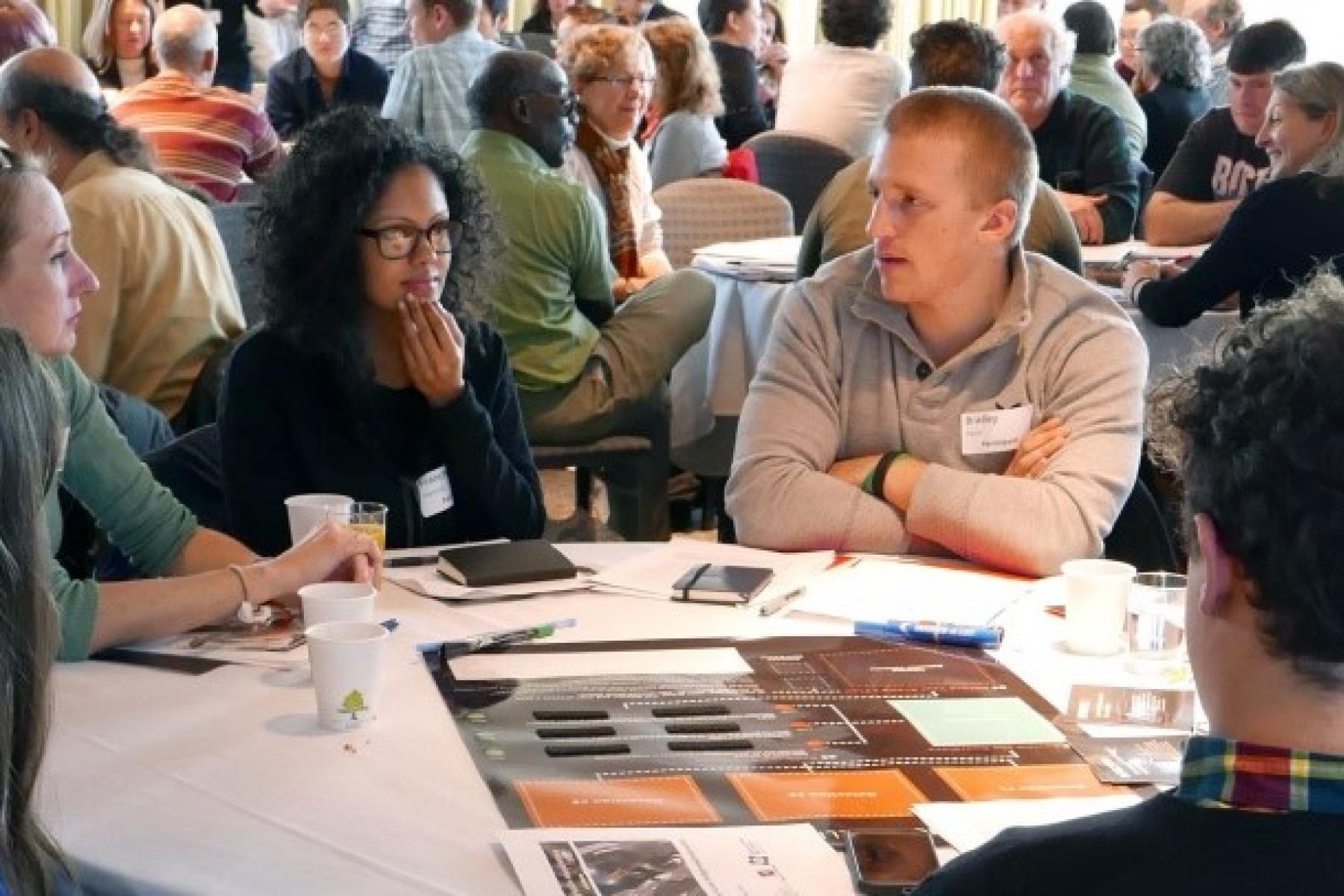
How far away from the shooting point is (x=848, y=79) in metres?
7.64

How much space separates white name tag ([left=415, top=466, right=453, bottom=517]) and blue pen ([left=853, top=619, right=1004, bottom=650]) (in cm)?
84

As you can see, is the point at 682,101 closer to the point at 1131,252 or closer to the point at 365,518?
the point at 1131,252

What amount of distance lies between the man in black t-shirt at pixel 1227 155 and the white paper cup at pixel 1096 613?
394cm

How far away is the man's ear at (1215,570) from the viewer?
130 cm

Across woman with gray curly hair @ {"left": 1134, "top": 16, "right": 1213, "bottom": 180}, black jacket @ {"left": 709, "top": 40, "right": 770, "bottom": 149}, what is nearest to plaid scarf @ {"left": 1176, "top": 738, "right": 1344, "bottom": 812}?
woman with gray curly hair @ {"left": 1134, "top": 16, "right": 1213, "bottom": 180}

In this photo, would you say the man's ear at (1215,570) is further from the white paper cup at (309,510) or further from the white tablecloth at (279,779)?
the white paper cup at (309,510)

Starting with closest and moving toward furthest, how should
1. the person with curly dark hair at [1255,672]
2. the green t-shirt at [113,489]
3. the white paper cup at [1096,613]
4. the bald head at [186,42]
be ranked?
the person with curly dark hair at [1255,672] → the white paper cup at [1096,613] → the green t-shirt at [113,489] → the bald head at [186,42]

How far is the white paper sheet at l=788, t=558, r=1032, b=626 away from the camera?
247 centimetres

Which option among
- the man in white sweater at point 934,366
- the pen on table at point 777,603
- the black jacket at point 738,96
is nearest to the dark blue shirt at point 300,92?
the black jacket at point 738,96

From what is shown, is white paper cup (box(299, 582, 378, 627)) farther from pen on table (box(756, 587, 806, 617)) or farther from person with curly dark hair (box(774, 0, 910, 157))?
person with curly dark hair (box(774, 0, 910, 157))

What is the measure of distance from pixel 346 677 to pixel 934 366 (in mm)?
1319

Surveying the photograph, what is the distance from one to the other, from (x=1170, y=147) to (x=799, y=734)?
6815 millimetres

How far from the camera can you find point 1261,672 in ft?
4.22

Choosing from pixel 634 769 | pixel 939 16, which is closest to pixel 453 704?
pixel 634 769
